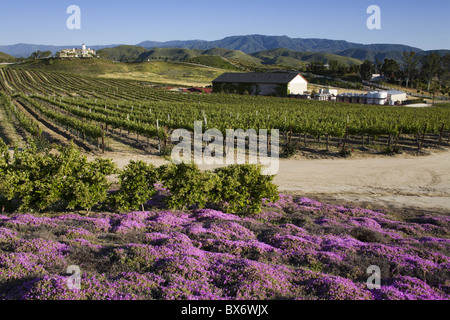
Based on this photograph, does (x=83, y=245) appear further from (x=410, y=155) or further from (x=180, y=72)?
(x=180, y=72)

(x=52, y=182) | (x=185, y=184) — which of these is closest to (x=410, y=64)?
(x=185, y=184)

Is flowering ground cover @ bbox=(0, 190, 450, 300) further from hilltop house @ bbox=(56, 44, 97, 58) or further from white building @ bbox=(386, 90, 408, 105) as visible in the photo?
hilltop house @ bbox=(56, 44, 97, 58)

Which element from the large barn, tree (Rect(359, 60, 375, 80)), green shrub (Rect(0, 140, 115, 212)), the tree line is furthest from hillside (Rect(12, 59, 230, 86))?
green shrub (Rect(0, 140, 115, 212))

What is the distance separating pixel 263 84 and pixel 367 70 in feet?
199

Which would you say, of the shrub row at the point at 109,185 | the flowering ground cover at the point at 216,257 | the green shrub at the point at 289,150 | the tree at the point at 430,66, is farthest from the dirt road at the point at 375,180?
the tree at the point at 430,66

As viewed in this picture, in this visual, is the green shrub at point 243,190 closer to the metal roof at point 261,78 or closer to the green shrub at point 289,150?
the green shrub at point 289,150

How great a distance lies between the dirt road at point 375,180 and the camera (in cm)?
1947

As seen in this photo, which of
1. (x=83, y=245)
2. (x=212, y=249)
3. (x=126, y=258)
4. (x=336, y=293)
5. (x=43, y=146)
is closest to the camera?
(x=336, y=293)

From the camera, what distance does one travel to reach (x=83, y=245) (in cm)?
959

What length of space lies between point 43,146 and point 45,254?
21.5 metres

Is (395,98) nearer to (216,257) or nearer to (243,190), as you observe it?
(243,190)

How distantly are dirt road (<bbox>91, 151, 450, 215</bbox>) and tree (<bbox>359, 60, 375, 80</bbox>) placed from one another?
367ft

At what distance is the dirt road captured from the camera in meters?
19.5
